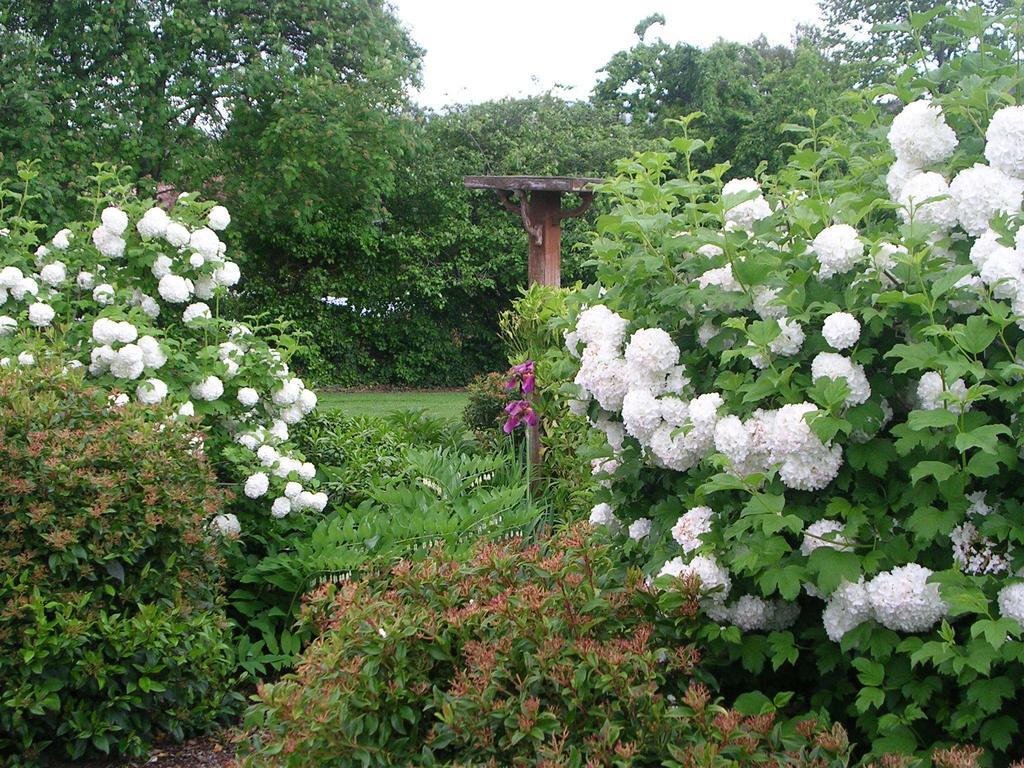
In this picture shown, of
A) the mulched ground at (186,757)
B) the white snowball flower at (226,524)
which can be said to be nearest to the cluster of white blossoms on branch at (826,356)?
the mulched ground at (186,757)

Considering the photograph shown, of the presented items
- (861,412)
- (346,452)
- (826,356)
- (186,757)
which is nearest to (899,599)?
(861,412)

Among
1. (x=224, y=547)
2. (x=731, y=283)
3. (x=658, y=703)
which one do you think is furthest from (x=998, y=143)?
(x=224, y=547)

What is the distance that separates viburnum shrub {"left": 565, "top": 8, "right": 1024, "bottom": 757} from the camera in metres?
2.07

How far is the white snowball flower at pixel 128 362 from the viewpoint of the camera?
13.9 ft

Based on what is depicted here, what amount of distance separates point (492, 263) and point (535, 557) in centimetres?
1339

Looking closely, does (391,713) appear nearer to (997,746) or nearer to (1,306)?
(997,746)

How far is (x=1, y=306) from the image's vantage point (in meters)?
4.75

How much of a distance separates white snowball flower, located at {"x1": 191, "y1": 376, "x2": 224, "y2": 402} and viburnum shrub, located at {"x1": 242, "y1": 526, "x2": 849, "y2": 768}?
2112 millimetres

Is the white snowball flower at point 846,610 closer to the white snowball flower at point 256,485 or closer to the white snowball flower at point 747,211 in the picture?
the white snowball flower at point 747,211

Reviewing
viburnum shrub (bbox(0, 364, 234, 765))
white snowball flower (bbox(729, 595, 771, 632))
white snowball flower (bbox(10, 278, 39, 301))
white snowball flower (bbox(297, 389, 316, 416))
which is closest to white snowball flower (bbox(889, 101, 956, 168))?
white snowball flower (bbox(729, 595, 771, 632))

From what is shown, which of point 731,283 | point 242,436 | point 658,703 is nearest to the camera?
point 658,703

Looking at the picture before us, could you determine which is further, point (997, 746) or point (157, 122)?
point (157, 122)

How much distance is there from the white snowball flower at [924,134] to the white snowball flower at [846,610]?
40.9 inches

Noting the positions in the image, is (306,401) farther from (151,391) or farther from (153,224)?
(153,224)
